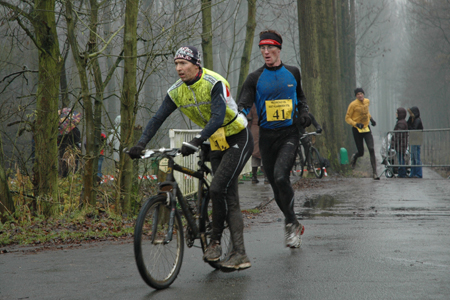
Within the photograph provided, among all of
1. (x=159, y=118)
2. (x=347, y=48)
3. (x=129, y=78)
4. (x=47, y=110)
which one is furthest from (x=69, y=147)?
(x=347, y=48)

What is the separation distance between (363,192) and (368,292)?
26.4ft

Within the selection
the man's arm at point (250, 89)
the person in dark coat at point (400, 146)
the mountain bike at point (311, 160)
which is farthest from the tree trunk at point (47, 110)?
the person in dark coat at point (400, 146)

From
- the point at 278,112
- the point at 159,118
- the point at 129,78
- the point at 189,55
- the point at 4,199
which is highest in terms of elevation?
the point at 129,78

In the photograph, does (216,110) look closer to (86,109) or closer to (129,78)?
(129,78)

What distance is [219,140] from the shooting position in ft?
17.7

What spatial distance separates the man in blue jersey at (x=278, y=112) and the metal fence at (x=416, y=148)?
11.7 metres

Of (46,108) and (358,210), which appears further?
(358,210)

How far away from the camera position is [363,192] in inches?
490

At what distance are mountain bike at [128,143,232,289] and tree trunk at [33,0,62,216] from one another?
4.29 m

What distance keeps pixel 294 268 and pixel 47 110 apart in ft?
16.7

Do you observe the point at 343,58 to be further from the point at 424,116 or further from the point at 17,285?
the point at 424,116

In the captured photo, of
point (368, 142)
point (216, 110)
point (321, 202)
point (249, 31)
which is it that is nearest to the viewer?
point (216, 110)

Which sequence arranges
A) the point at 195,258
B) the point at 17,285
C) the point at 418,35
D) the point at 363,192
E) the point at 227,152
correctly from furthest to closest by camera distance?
the point at 418,35 < the point at 363,192 < the point at 195,258 < the point at 227,152 < the point at 17,285

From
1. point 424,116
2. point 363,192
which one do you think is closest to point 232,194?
point 363,192
